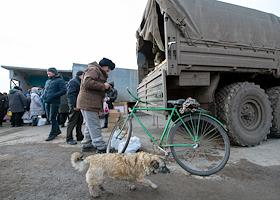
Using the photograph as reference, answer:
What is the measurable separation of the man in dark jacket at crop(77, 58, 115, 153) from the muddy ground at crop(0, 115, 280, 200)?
0.64 m

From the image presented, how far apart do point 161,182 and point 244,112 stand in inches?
106

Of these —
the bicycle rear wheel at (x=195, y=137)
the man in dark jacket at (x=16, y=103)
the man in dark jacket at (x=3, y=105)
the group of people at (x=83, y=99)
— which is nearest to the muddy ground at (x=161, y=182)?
the bicycle rear wheel at (x=195, y=137)

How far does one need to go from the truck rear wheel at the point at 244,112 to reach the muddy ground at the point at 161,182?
0.48 metres

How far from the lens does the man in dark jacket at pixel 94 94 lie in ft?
11.3

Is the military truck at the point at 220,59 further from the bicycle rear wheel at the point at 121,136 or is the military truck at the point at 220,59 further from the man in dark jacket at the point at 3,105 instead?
the man in dark jacket at the point at 3,105

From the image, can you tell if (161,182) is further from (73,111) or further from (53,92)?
(53,92)

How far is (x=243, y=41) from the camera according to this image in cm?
436

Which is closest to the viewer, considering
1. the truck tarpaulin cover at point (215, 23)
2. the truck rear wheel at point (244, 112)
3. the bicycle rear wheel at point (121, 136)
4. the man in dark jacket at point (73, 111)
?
the bicycle rear wheel at point (121, 136)

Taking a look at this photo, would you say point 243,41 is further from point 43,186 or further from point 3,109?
point 3,109

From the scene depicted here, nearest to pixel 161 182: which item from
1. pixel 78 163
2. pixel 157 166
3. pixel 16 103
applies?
pixel 157 166

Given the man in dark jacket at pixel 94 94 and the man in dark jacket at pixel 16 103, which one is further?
the man in dark jacket at pixel 16 103

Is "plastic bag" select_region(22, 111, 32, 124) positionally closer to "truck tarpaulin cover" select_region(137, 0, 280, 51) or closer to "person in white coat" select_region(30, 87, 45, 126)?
"person in white coat" select_region(30, 87, 45, 126)

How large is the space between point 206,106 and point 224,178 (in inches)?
67.7

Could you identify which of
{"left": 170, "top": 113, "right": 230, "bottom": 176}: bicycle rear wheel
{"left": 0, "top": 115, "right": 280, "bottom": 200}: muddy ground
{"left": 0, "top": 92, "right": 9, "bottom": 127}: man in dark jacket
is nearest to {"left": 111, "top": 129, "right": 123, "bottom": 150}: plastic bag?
{"left": 0, "top": 115, "right": 280, "bottom": 200}: muddy ground
